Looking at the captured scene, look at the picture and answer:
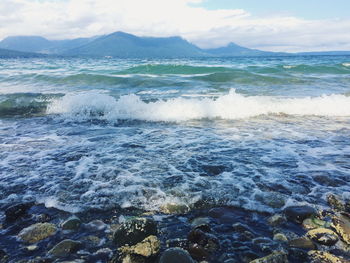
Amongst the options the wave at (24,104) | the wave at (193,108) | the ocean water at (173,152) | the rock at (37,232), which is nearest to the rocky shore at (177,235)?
the rock at (37,232)

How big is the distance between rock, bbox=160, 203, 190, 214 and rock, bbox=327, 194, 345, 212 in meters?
2.13

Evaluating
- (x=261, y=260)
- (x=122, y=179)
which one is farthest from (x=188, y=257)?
(x=122, y=179)

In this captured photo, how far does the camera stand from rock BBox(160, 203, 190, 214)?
13.4 ft

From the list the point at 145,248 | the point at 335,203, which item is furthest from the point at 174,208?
the point at 335,203

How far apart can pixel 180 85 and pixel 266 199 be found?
15.0 m

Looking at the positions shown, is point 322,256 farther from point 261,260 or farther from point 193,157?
point 193,157

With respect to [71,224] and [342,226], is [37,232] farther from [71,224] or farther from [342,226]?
[342,226]

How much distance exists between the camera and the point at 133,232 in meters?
3.36

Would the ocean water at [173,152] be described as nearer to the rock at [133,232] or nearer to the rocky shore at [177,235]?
the rocky shore at [177,235]

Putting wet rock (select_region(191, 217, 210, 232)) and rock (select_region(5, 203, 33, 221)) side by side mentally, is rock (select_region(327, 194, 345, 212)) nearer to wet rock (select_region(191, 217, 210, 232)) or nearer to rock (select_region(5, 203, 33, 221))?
wet rock (select_region(191, 217, 210, 232))

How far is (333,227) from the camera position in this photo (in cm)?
364

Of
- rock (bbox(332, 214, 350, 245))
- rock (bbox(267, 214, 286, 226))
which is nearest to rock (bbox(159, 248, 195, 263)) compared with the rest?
rock (bbox(267, 214, 286, 226))

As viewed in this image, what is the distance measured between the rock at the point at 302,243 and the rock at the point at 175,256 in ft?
4.22

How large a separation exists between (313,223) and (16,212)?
4.04 metres
